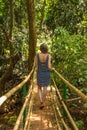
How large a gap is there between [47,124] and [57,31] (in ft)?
20.3

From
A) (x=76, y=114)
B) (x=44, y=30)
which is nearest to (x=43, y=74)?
(x=76, y=114)

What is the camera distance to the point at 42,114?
7305 millimetres

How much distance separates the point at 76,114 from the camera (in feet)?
29.8

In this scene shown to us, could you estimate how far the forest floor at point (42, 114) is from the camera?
22.0 feet

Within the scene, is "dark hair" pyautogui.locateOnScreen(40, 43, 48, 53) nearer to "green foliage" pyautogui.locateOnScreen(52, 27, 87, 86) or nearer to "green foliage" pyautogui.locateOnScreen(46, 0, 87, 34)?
"green foliage" pyautogui.locateOnScreen(52, 27, 87, 86)

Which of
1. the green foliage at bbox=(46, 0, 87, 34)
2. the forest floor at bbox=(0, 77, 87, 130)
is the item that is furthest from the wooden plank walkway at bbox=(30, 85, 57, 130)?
the green foliage at bbox=(46, 0, 87, 34)

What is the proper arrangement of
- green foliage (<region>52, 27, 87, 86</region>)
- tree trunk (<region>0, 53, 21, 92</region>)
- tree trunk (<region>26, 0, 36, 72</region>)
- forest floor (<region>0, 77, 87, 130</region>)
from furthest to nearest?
tree trunk (<region>0, 53, 21, 92</region>) < tree trunk (<region>26, 0, 36, 72</region>) < green foliage (<region>52, 27, 87, 86</region>) < forest floor (<region>0, 77, 87, 130</region>)

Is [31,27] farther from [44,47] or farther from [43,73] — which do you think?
[44,47]

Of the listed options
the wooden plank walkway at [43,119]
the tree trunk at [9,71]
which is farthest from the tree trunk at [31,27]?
the wooden plank walkway at [43,119]

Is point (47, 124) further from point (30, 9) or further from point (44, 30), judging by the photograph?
point (44, 30)

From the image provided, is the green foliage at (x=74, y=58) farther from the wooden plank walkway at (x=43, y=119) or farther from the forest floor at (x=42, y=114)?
the wooden plank walkway at (x=43, y=119)

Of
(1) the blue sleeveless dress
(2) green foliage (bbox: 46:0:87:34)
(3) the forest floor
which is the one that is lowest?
(3) the forest floor

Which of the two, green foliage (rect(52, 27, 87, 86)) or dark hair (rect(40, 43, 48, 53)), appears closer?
dark hair (rect(40, 43, 48, 53))

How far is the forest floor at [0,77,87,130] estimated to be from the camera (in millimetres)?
6703
